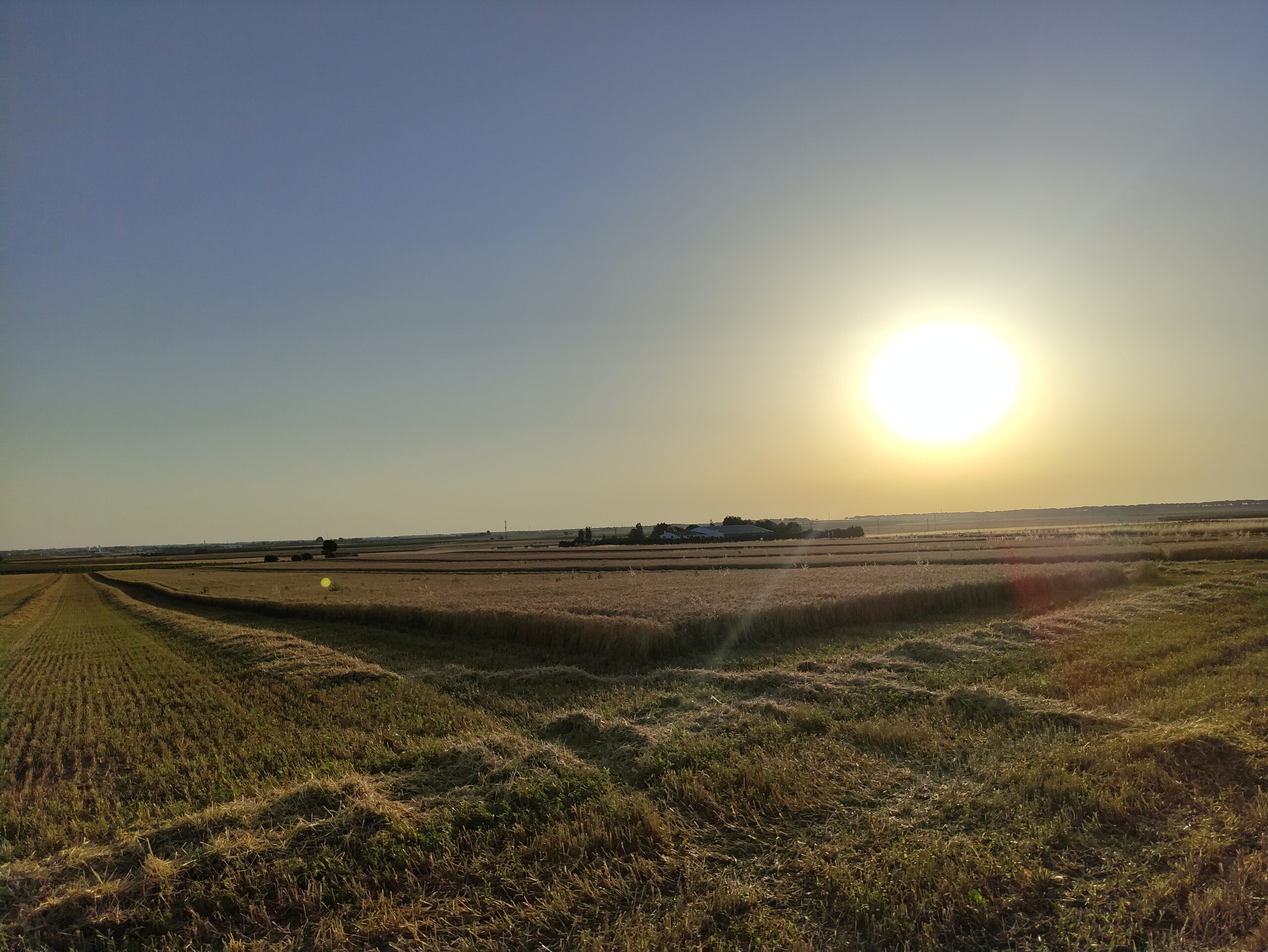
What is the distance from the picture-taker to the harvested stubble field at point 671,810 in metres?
5.20

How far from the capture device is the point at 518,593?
94.4ft

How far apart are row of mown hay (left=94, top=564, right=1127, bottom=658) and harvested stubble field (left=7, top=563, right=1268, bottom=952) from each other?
353 centimetres

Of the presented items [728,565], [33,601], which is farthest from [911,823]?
[33,601]

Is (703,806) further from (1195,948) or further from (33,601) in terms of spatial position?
(33,601)

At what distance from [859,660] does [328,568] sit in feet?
237

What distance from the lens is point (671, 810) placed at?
713 cm

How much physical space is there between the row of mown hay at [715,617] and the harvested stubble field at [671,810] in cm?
353

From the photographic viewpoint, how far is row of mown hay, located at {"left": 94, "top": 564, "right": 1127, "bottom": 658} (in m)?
18.1

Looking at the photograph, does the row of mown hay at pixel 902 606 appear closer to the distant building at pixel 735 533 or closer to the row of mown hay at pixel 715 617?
the row of mown hay at pixel 715 617

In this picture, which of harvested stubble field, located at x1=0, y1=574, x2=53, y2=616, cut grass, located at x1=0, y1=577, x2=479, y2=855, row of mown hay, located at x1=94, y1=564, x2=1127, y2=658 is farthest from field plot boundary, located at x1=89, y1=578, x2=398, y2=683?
harvested stubble field, located at x1=0, y1=574, x2=53, y2=616

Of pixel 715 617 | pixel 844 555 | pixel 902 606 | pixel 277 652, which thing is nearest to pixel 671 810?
pixel 715 617

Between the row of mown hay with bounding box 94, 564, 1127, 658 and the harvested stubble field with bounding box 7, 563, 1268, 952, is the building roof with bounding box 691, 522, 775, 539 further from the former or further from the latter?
the harvested stubble field with bounding box 7, 563, 1268, 952

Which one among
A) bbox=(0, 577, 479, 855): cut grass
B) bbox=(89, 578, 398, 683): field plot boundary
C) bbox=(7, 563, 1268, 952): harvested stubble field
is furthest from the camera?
bbox=(89, 578, 398, 683): field plot boundary

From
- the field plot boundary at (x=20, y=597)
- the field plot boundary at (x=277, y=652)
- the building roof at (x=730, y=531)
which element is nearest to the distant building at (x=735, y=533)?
the building roof at (x=730, y=531)
